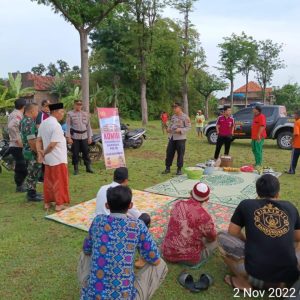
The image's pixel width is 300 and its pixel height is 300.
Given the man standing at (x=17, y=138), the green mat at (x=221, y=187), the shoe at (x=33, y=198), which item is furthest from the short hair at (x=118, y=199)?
the man standing at (x=17, y=138)

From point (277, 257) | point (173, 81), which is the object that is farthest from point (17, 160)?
point (173, 81)

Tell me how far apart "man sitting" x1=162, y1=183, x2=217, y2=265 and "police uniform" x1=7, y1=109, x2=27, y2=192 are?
3.97 m

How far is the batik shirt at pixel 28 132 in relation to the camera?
573 centimetres

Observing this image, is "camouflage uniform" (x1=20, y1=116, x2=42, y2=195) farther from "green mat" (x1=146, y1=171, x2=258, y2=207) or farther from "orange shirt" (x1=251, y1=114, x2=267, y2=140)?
"orange shirt" (x1=251, y1=114, x2=267, y2=140)

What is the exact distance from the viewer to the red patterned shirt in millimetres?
3416

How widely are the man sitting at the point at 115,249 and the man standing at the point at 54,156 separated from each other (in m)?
3.11

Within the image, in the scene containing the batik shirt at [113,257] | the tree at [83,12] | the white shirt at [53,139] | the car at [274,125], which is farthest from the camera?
the car at [274,125]

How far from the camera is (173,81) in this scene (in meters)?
34.3

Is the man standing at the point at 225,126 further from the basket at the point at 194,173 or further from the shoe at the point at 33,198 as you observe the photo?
the shoe at the point at 33,198

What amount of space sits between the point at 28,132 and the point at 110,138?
2974mm

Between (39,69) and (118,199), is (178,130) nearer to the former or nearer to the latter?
(118,199)

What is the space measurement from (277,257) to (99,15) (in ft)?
37.0

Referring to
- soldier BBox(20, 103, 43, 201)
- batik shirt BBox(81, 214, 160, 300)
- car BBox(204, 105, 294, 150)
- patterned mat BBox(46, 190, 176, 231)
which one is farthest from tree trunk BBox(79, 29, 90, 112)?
batik shirt BBox(81, 214, 160, 300)

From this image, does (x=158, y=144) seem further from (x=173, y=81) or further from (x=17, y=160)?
(x=173, y=81)
